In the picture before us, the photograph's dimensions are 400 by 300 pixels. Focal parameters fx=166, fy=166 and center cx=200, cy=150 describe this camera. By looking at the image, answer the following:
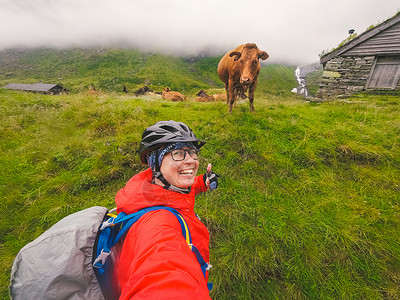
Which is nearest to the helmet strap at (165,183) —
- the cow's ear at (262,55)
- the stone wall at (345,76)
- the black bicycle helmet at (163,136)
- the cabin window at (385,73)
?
the black bicycle helmet at (163,136)

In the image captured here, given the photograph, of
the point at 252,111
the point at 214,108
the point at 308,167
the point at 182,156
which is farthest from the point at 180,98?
the point at 182,156

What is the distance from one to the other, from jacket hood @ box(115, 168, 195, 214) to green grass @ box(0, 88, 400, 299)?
154 centimetres

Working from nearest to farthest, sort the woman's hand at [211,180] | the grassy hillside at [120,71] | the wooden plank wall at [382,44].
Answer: the woman's hand at [211,180] → the wooden plank wall at [382,44] → the grassy hillside at [120,71]

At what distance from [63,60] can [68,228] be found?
218473 mm

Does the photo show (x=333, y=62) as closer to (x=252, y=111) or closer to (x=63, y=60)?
(x=252, y=111)

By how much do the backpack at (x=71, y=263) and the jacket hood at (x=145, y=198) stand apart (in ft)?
0.24

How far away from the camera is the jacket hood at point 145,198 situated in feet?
5.07

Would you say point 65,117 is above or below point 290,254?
above

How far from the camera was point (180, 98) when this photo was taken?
63.6ft

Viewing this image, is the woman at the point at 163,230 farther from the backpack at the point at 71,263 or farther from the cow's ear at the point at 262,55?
the cow's ear at the point at 262,55

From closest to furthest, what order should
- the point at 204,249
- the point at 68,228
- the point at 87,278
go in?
1. the point at 87,278
2. the point at 68,228
3. the point at 204,249

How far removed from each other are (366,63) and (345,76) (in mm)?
1253

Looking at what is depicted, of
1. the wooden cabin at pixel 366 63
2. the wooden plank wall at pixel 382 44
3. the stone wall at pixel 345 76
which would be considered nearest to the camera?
the wooden plank wall at pixel 382 44

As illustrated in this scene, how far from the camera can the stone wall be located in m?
11.0
